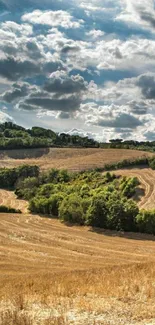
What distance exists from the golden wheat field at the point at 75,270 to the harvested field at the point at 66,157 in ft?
3.66

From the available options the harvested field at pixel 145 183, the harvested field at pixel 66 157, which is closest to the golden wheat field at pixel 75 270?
the harvested field at pixel 145 183

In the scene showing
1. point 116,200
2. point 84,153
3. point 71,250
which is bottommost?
point 71,250

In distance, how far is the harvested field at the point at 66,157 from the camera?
133 metres

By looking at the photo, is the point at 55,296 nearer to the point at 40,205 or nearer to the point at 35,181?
the point at 40,205

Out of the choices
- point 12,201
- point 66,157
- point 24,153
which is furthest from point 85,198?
point 24,153

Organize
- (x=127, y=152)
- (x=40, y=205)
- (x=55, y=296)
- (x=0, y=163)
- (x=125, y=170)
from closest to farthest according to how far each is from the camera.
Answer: (x=55, y=296)
(x=40, y=205)
(x=125, y=170)
(x=127, y=152)
(x=0, y=163)

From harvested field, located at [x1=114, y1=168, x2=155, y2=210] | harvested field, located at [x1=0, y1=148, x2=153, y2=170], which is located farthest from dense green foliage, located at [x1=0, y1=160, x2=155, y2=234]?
harvested field, located at [x1=0, y1=148, x2=153, y2=170]

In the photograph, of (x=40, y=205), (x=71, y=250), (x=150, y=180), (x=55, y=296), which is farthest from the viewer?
(x=150, y=180)

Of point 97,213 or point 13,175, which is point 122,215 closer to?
point 97,213

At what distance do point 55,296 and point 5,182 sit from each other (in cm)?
12089

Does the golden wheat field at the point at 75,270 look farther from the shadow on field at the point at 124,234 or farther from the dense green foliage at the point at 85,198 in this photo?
the dense green foliage at the point at 85,198

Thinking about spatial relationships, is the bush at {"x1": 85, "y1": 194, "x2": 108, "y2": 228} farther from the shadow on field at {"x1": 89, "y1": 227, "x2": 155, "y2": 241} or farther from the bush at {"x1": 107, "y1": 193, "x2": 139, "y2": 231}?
the shadow on field at {"x1": 89, "y1": 227, "x2": 155, "y2": 241}

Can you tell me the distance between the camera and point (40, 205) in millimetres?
84938

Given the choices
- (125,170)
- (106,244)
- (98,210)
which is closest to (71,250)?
(106,244)
